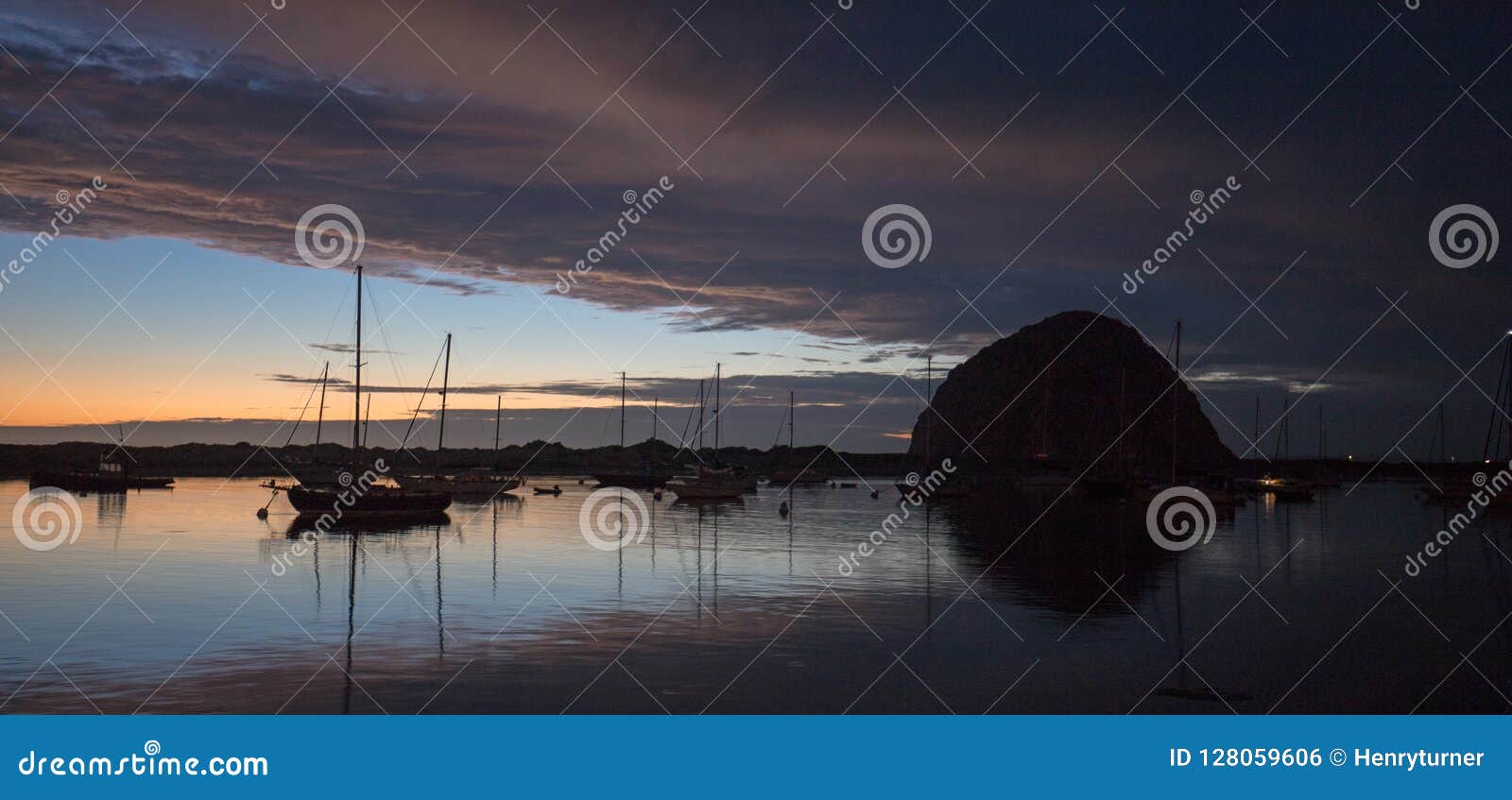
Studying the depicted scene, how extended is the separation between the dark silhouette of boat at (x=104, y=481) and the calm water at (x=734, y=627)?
51.3 meters

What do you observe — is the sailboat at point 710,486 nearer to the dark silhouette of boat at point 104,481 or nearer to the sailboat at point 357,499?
the sailboat at point 357,499

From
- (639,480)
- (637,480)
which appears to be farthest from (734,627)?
(637,480)

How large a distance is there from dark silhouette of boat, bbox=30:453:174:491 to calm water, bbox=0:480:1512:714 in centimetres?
5128

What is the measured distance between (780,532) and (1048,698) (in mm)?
34879

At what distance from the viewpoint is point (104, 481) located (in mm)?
89562

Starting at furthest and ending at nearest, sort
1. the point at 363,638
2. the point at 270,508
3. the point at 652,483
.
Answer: the point at 652,483, the point at 270,508, the point at 363,638

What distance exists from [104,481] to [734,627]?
85337mm

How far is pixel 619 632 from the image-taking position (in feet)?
71.1

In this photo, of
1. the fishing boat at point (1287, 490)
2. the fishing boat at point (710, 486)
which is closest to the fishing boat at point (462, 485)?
the fishing boat at point (710, 486)

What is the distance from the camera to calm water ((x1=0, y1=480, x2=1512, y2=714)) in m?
16.4

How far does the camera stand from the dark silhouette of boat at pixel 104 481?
8919cm

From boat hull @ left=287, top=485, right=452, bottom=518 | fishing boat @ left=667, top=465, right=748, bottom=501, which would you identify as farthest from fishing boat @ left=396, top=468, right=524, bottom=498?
boat hull @ left=287, top=485, right=452, bottom=518

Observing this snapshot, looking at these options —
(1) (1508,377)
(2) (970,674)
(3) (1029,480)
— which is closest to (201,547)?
(2) (970,674)
